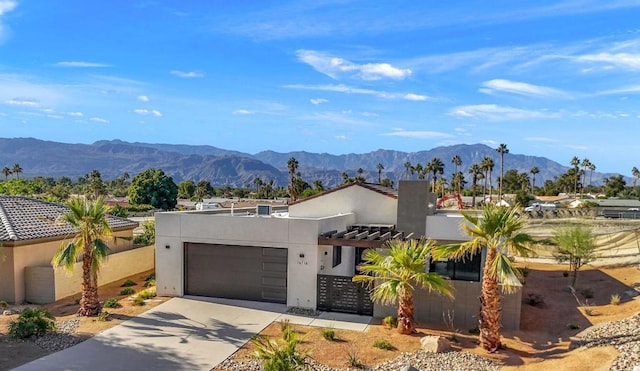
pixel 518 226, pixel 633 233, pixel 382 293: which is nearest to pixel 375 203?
pixel 382 293

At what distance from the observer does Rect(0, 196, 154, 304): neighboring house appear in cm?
1997

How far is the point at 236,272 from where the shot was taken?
2047cm

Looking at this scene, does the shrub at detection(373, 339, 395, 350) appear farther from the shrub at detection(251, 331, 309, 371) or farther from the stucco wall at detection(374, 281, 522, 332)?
the shrub at detection(251, 331, 309, 371)

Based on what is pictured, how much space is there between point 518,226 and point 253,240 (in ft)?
35.9

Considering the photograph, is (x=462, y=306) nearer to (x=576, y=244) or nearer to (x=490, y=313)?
(x=490, y=313)

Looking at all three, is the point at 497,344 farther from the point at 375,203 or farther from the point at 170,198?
the point at 170,198

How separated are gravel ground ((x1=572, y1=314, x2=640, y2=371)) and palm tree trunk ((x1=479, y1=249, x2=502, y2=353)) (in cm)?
295

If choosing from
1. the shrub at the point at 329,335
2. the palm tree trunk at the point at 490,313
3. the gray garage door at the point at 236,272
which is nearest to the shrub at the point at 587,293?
the palm tree trunk at the point at 490,313

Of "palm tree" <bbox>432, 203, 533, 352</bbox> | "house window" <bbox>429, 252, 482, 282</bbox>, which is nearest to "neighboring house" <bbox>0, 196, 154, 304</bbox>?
"palm tree" <bbox>432, 203, 533, 352</bbox>

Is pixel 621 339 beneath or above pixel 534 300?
above

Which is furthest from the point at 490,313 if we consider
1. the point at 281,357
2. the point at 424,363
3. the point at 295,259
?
the point at 295,259

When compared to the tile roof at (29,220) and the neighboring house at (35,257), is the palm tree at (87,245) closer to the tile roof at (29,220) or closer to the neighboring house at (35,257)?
the neighboring house at (35,257)

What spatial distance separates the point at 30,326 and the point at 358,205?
16.5 m

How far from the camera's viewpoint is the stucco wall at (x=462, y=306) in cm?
1664
